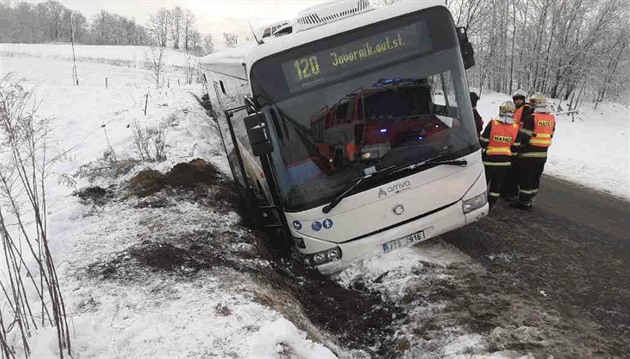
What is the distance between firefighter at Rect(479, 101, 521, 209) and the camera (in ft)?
22.6

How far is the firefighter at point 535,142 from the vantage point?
7184mm

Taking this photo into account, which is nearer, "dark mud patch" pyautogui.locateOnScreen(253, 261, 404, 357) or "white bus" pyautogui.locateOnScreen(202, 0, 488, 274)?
"dark mud patch" pyautogui.locateOnScreen(253, 261, 404, 357)

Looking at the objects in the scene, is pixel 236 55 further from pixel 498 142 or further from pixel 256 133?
pixel 498 142

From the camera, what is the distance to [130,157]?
8.20 metres

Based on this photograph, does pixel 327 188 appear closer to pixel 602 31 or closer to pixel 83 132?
pixel 83 132

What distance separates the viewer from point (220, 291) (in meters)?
4.02

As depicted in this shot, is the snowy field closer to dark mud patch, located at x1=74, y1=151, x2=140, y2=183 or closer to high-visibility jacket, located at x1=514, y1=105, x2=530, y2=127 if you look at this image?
dark mud patch, located at x1=74, y1=151, x2=140, y2=183

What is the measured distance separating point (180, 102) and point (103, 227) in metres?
9.74

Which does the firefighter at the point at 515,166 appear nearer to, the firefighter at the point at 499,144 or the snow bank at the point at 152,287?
the firefighter at the point at 499,144

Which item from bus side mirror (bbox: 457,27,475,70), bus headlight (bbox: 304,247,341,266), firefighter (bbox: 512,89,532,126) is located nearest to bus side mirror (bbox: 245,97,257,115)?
bus headlight (bbox: 304,247,341,266)

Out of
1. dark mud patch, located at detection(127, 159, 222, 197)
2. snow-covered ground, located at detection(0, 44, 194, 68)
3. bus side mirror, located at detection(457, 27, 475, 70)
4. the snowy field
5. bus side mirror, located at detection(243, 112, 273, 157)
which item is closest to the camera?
the snowy field

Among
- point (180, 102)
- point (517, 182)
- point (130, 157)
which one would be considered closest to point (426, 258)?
point (517, 182)

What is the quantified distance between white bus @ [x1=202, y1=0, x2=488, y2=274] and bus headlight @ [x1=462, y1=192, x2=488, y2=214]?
21 centimetres

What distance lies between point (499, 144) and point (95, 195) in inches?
242
